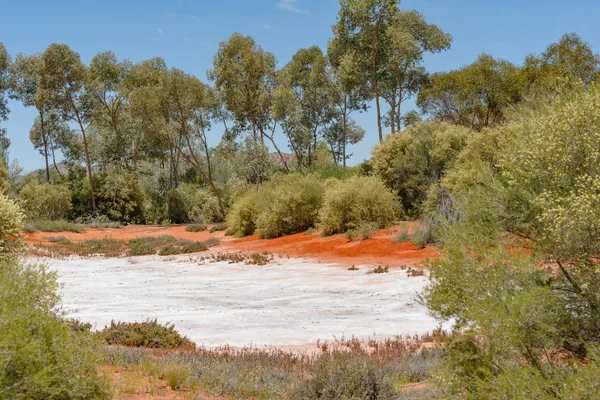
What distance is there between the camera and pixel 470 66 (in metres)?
37.3

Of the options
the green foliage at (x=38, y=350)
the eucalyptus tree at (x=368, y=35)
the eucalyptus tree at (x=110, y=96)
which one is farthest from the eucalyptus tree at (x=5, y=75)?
the green foliage at (x=38, y=350)

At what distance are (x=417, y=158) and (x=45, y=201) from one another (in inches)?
1139

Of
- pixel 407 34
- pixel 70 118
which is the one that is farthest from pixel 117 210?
pixel 407 34

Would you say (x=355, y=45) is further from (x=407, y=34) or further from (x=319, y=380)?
(x=319, y=380)

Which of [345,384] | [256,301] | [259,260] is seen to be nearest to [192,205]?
[259,260]

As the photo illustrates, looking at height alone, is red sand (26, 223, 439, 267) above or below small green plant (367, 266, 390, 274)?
above

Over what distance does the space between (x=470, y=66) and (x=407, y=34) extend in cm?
483

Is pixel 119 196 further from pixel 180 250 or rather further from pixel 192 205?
pixel 180 250

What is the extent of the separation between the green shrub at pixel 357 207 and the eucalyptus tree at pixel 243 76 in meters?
20.6

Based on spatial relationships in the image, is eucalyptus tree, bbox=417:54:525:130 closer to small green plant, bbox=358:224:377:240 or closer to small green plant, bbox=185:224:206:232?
small green plant, bbox=358:224:377:240

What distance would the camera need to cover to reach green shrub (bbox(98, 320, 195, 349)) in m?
8.15

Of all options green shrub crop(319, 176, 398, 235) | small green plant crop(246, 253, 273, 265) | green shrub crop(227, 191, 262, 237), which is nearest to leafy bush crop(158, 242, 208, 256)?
small green plant crop(246, 253, 273, 265)

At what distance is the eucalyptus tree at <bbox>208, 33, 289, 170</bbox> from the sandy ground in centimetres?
2625

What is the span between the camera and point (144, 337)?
328 inches
